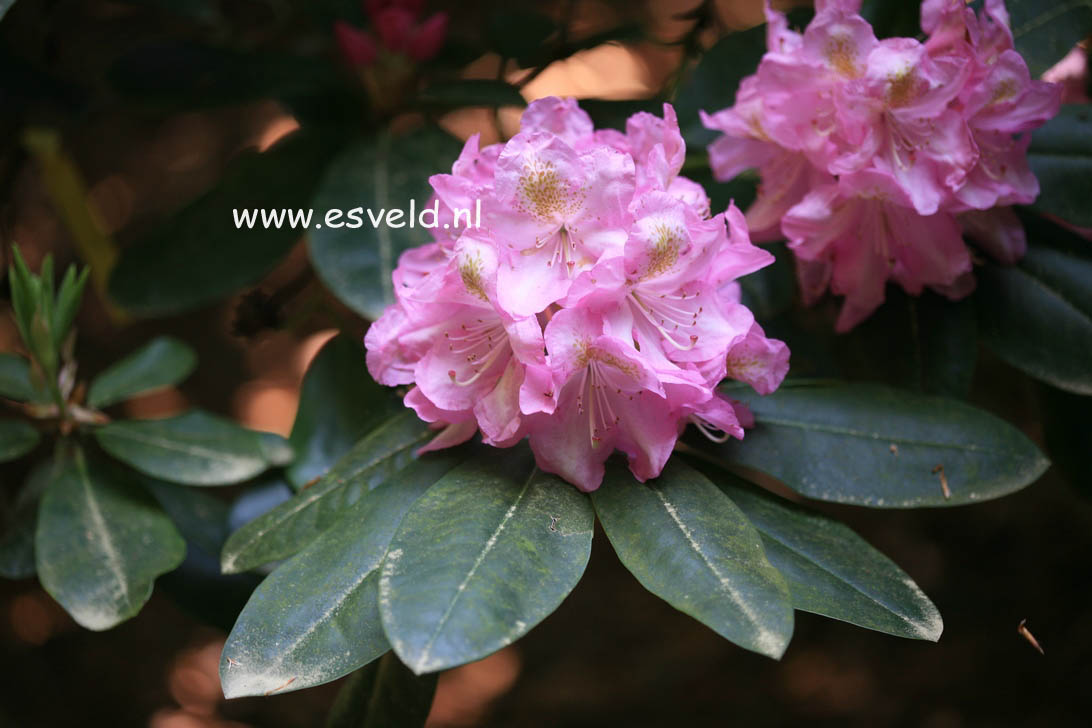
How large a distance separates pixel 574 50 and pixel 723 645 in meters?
1.20

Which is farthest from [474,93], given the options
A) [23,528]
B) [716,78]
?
[23,528]

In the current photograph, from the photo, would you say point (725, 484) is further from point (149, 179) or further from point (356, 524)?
point (149, 179)

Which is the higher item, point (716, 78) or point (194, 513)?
point (716, 78)

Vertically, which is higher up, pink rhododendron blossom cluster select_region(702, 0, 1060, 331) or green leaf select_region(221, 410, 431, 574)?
pink rhododendron blossom cluster select_region(702, 0, 1060, 331)

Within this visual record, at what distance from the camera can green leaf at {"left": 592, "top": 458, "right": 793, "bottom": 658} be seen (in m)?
0.55

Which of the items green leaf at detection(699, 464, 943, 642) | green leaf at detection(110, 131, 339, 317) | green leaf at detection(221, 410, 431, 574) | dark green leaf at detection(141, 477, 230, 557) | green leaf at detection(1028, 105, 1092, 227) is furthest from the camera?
green leaf at detection(110, 131, 339, 317)

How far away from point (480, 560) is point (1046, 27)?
0.80 meters

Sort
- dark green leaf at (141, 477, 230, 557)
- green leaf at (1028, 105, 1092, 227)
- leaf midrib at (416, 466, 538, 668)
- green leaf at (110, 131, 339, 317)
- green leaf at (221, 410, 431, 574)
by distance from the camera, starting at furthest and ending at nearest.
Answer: green leaf at (110, 131, 339, 317) → dark green leaf at (141, 477, 230, 557) → green leaf at (1028, 105, 1092, 227) → green leaf at (221, 410, 431, 574) → leaf midrib at (416, 466, 538, 668)

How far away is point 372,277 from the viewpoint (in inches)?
36.6

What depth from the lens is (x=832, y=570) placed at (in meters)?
0.68

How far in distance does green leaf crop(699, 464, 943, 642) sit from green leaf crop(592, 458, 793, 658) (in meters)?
0.05

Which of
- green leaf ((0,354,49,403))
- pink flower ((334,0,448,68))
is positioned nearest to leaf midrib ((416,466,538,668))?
green leaf ((0,354,49,403))

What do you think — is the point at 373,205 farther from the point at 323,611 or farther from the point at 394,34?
the point at 323,611

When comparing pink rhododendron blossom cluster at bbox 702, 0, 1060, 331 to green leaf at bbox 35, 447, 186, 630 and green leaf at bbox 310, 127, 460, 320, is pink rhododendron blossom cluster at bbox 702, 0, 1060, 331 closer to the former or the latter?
green leaf at bbox 310, 127, 460, 320
